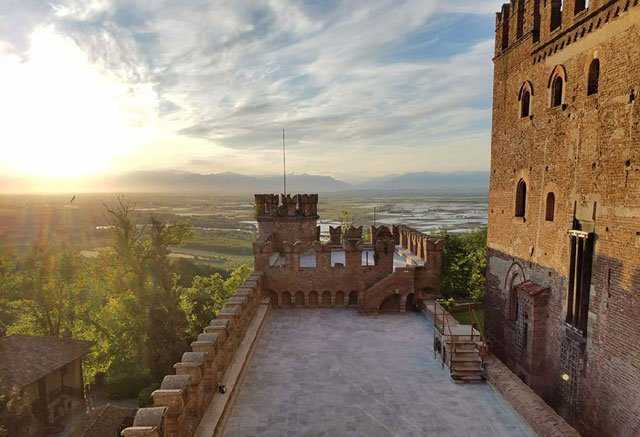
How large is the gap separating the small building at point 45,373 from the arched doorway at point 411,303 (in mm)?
19242

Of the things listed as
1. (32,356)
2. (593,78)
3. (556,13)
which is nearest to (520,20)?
(556,13)

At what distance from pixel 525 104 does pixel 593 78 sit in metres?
3.48

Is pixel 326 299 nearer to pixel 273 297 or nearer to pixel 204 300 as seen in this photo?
pixel 273 297

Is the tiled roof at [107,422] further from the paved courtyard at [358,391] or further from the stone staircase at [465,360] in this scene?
the stone staircase at [465,360]

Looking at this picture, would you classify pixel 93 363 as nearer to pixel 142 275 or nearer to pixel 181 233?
pixel 142 275

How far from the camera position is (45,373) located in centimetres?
2258

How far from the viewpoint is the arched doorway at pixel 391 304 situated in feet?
51.3

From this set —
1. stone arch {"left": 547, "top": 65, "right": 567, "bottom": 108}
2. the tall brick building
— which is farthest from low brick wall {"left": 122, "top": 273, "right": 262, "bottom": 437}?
stone arch {"left": 547, "top": 65, "right": 567, "bottom": 108}

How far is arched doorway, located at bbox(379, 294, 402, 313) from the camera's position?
15625mm

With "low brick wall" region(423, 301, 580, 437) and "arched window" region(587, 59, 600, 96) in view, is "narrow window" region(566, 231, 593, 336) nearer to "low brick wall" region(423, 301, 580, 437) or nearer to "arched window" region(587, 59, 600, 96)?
"low brick wall" region(423, 301, 580, 437)

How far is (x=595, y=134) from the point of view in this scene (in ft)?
36.7

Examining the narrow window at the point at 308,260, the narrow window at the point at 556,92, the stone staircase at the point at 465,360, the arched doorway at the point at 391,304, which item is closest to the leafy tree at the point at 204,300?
the narrow window at the point at 308,260

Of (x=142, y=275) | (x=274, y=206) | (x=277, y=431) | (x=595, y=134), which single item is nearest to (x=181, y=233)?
(x=142, y=275)

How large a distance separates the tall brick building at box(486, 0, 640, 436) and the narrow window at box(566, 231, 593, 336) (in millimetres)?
28
